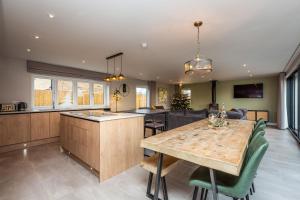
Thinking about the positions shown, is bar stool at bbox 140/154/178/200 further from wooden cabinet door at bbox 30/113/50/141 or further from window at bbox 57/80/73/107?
window at bbox 57/80/73/107

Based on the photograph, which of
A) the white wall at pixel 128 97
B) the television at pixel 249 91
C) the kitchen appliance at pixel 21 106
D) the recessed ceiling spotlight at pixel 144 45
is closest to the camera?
the recessed ceiling spotlight at pixel 144 45

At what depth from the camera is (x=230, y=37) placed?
2775mm

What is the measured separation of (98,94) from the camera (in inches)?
244

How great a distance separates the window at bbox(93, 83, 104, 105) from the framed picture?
4.11 meters

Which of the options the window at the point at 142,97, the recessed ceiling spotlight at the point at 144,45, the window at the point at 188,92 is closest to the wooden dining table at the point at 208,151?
the recessed ceiling spotlight at the point at 144,45

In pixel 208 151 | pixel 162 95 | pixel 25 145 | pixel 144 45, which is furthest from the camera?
pixel 162 95

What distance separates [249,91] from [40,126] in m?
9.22

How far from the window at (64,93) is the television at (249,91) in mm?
8225

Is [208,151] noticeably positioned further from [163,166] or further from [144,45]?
[144,45]

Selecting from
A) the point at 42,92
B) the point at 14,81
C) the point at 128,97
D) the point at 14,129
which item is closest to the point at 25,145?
the point at 14,129

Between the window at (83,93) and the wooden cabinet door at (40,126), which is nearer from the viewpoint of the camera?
the wooden cabinet door at (40,126)

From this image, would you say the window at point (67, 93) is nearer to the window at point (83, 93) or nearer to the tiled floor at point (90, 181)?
the window at point (83, 93)

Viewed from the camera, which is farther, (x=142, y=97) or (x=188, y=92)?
(x=188, y=92)

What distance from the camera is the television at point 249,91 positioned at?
25.0 ft
